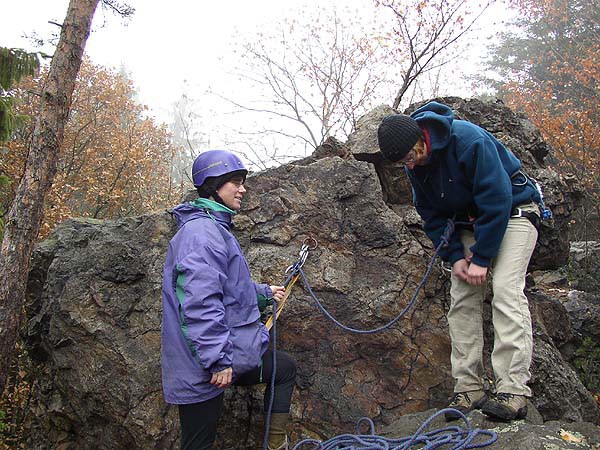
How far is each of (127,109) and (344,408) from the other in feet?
54.4

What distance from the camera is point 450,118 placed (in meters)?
3.08

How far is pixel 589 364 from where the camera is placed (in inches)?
291

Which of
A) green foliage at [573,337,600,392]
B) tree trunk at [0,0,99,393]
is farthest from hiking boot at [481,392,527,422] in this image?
green foliage at [573,337,600,392]

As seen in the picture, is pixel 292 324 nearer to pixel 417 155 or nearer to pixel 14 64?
pixel 417 155

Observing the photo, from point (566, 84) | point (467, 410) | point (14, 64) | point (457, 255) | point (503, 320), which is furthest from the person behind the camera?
point (566, 84)

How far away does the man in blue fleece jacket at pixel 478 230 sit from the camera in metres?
2.85

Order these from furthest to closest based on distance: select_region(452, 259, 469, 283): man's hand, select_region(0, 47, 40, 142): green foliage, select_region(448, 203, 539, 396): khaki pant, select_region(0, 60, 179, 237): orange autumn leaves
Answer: select_region(0, 60, 179, 237): orange autumn leaves, select_region(0, 47, 40, 142): green foliage, select_region(452, 259, 469, 283): man's hand, select_region(448, 203, 539, 396): khaki pant

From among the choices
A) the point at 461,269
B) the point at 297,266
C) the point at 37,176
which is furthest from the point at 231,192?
the point at 37,176

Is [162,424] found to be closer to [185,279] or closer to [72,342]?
[72,342]

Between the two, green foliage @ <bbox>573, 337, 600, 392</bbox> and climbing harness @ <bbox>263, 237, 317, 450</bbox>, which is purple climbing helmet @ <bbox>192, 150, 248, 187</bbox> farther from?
green foliage @ <bbox>573, 337, 600, 392</bbox>

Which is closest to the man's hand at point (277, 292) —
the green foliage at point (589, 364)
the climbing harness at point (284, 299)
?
the climbing harness at point (284, 299)

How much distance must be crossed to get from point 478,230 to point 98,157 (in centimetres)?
1392

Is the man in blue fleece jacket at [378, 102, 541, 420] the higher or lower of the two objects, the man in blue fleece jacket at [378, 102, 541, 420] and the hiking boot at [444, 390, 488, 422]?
the higher

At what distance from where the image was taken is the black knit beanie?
296 cm
